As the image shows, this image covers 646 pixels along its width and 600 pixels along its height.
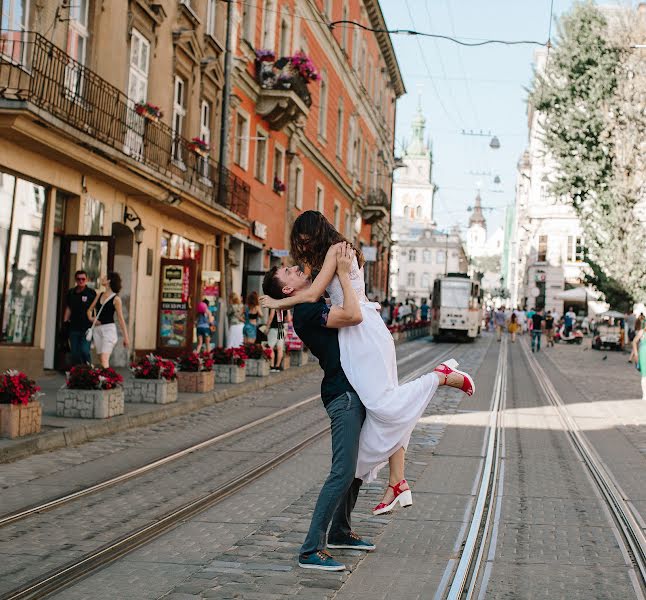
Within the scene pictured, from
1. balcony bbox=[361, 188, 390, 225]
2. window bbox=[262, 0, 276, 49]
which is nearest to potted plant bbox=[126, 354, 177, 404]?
window bbox=[262, 0, 276, 49]

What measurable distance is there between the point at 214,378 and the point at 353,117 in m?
29.7

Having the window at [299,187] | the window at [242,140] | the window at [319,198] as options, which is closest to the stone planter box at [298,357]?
the window at [242,140]

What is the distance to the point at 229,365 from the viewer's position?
654 inches

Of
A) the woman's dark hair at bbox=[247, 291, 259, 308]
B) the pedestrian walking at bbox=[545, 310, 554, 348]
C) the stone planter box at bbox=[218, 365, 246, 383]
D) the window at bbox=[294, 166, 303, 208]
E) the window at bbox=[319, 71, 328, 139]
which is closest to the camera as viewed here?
the stone planter box at bbox=[218, 365, 246, 383]

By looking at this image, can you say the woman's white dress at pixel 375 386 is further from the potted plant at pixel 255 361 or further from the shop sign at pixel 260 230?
the shop sign at pixel 260 230

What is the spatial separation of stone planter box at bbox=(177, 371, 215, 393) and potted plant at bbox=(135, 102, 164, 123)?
6.22 meters

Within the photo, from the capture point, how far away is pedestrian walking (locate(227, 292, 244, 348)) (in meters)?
20.8

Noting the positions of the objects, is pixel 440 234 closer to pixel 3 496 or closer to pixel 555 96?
pixel 555 96

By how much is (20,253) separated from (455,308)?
29383 millimetres

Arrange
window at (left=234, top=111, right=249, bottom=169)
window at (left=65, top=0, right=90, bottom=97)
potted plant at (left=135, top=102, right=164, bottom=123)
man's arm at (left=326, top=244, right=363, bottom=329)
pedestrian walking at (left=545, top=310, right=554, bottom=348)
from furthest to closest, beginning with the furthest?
1. pedestrian walking at (left=545, top=310, right=554, bottom=348)
2. window at (left=234, top=111, right=249, bottom=169)
3. potted plant at (left=135, top=102, right=164, bottom=123)
4. window at (left=65, top=0, right=90, bottom=97)
5. man's arm at (left=326, top=244, right=363, bottom=329)

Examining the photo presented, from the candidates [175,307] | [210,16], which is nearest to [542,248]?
[210,16]

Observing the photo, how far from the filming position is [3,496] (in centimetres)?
697

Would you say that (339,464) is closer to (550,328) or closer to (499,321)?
(550,328)

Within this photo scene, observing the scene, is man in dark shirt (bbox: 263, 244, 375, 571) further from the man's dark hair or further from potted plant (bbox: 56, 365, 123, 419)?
potted plant (bbox: 56, 365, 123, 419)
